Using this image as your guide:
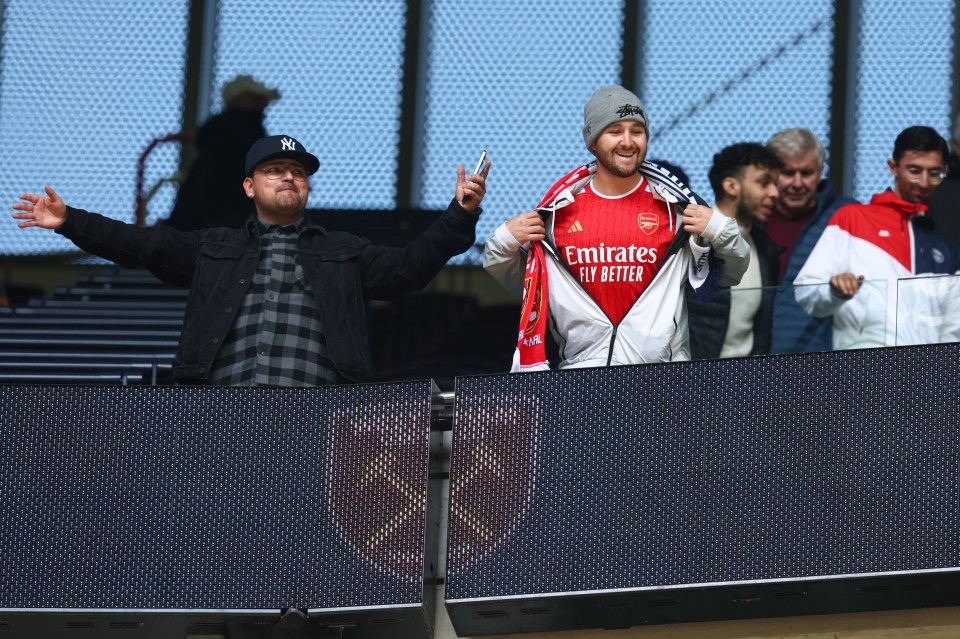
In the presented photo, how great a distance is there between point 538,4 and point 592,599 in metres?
6.33

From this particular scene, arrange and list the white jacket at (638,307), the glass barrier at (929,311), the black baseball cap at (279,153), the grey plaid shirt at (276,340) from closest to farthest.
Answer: the glass barrier at (929,311)
the white jacket at (638,307)
the grey plaid shirt at (276,340)
the black baseball cap at (279,153)

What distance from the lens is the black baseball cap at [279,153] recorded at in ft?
16.7

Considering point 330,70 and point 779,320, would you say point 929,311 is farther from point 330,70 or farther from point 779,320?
point 330,70

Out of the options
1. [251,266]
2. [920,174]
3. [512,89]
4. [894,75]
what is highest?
[894,75]

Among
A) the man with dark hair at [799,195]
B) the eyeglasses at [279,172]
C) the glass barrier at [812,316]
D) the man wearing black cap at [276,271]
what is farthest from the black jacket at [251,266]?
the man with dark hair at [799,195]

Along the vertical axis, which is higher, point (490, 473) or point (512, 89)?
point (512, 89)

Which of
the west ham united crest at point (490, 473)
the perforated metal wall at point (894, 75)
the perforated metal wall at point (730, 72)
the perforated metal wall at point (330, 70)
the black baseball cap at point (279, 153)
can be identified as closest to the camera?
the west ham united crest at point (490, 473)

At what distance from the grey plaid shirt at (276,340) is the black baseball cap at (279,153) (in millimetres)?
421

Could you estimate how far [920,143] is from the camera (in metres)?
5.93

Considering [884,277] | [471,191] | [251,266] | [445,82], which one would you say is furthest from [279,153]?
[445,82]

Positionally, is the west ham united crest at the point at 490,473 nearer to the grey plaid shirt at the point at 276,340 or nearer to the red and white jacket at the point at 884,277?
the grey plaid shirt at the point at 276,340

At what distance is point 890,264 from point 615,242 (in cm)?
128

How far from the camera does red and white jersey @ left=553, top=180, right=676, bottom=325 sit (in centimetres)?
468

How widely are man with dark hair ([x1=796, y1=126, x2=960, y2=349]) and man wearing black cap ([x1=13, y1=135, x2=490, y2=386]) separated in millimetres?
1161
